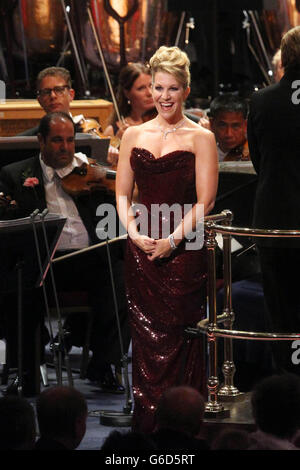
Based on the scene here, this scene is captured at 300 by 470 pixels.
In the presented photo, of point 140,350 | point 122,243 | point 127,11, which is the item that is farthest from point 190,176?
point 127,11

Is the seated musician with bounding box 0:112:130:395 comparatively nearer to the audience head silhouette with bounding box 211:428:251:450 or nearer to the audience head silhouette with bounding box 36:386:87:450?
the audience head silhouette with bounding box 36:386:87:450

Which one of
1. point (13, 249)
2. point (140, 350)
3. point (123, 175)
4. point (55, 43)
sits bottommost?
point (140, 350)

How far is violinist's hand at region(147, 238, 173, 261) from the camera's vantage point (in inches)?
202

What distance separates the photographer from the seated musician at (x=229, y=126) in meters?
7.04

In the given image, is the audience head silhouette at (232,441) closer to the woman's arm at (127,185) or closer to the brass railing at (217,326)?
the brass railing at (217,326)

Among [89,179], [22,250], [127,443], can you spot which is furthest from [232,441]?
[89,179]

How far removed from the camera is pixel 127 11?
8828 millimetres

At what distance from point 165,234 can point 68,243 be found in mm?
1515

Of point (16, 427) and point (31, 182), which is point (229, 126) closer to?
point (31, 182)

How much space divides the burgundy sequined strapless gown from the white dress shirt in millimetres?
1371

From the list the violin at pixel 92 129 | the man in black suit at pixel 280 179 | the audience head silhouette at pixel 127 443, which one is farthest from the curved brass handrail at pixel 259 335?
the violin at pixel 92 129
